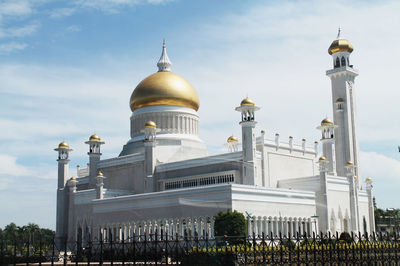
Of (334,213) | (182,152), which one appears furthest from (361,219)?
(182,152)

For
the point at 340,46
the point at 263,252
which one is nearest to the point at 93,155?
the point at 340,46

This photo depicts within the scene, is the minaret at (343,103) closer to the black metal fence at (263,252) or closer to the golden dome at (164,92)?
the golden dome at (164,92)

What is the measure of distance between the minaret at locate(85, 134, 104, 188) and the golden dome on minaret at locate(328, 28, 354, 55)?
21.3 metres

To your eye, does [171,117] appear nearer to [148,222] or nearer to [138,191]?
[138,191]

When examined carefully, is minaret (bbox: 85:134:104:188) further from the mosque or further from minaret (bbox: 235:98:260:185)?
minaret (bbox: 235:98:260:185)

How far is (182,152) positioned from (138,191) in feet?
15.8

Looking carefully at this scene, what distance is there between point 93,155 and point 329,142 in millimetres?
19822

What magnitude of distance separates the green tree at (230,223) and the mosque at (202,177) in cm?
108

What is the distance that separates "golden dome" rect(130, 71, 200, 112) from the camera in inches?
1812

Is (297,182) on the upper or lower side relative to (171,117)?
lower

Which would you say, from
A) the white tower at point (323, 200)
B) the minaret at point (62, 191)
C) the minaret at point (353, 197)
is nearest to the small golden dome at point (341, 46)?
the minaret at point (353, 197)

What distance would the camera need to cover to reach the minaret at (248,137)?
36000 millimetres

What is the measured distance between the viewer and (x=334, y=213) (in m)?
38.0

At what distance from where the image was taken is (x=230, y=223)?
99.6 feet
